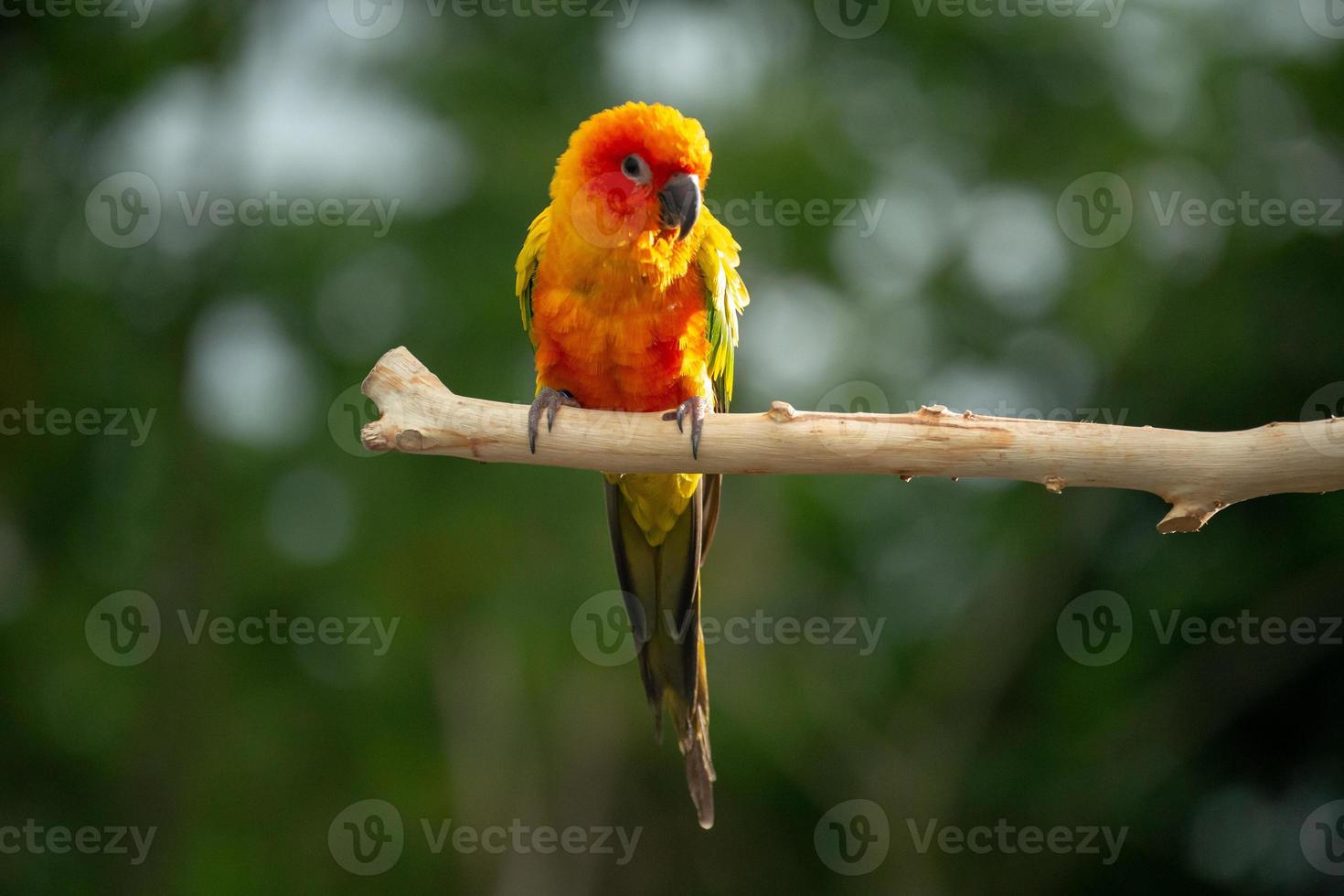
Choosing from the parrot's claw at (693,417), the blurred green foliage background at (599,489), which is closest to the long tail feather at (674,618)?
the parrot's claw at (693,417)

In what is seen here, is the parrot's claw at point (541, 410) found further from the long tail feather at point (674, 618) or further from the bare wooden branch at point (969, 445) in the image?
the long tail feather at point (674, 618)

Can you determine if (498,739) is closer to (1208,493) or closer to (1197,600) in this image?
(1197,600)

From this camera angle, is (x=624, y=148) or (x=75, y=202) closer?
(x=624, y=148)

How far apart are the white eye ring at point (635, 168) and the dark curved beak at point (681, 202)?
0.09 m

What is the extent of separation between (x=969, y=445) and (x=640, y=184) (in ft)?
5.87

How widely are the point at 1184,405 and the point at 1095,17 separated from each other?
12.1ft

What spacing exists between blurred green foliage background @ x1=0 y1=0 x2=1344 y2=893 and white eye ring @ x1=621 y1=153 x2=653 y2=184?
4748 mm

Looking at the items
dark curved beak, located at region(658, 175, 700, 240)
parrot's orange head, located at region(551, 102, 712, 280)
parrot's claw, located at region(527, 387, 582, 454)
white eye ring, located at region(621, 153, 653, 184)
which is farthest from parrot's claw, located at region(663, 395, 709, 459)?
white eye ring, located at region(621, 153, 653, 184)

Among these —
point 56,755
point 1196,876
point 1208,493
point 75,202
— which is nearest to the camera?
point 1208,493

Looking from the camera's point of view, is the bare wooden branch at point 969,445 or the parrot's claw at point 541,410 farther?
the parrot's claw at point 541,410

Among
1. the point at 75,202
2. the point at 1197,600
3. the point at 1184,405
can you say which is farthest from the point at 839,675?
the point at 75,202

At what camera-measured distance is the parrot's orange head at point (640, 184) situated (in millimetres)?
4305

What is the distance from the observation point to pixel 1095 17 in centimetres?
938

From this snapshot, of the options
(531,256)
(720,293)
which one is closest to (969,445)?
(720,293)
